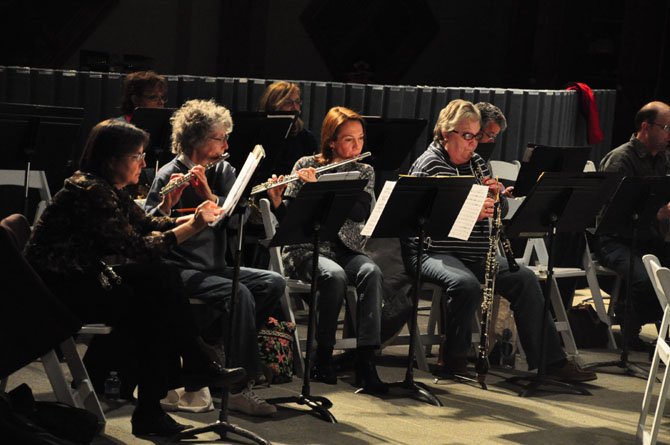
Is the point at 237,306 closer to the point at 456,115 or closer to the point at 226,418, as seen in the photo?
the point at 226,418

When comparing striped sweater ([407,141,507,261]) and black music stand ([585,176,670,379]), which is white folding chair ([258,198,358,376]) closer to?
striped sweater ([407,141,507,261])

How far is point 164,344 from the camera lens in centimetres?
452

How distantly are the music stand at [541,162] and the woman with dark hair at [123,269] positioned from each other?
7.19 feet

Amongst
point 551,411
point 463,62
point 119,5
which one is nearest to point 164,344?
point 551,411

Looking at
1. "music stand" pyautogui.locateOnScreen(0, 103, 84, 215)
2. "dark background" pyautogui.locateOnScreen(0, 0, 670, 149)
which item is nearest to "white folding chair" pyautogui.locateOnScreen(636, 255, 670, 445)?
"music stand" pyautogui.locateOnScreen(0, 103, 84, 215)

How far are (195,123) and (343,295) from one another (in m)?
1.04

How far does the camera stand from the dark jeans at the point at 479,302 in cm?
568

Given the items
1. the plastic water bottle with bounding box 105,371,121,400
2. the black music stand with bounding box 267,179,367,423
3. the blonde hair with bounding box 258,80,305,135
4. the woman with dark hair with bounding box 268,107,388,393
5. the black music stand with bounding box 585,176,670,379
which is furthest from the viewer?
the blonde hair with bounding box 258,80,305,135

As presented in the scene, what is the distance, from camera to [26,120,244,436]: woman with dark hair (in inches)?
174

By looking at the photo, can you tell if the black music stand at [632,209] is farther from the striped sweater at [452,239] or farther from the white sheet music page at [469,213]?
the white sheet music page at [469,213]

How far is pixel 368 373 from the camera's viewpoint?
5.46 metres

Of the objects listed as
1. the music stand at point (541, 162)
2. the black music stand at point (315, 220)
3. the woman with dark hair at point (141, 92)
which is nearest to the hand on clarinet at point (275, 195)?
the black music stand at point (315, 220)

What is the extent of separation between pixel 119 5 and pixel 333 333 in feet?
23.5

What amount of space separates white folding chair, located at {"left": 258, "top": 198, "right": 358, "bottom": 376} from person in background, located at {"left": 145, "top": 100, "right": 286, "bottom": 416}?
1.32 ft
